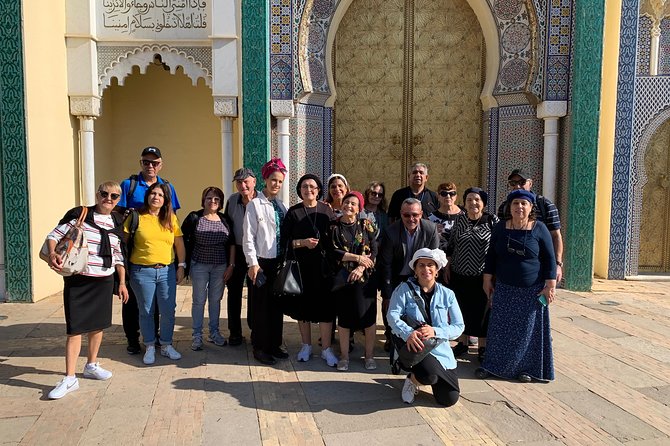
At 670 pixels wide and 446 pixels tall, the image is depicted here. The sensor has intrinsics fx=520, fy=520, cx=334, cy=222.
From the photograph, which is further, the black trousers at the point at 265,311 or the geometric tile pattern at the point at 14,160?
the geometric tile pattern at the point at 14,160

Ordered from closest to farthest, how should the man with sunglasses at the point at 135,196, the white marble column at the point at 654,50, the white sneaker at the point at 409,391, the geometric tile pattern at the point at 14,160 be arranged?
1. the white sneaker at the point at 409,391
2. the man with sunglasses at the point at 135,196
3. the geometric tile pattern at the point at 14,160
4. the white marble column at the point at 654,50

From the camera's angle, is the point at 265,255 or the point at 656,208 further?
the point at 656,208

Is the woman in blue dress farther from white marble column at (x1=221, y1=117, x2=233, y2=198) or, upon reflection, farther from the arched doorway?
the arched doorway

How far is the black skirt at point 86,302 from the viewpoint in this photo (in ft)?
10.6

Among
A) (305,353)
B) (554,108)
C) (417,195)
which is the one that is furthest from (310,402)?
(554,108)

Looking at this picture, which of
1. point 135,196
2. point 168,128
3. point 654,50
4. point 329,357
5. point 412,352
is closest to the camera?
point 412,352

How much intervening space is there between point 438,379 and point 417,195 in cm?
178

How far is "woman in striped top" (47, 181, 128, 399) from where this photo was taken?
10.6 feet

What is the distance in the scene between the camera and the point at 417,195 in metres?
4.41

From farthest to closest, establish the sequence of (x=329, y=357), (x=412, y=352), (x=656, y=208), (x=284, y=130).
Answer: (x=656, y=208)
(x=284, y=130)
(x=329, y=357)
(x=412, y=352)

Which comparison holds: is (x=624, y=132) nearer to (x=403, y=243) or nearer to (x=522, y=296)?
(x=522, y=296)

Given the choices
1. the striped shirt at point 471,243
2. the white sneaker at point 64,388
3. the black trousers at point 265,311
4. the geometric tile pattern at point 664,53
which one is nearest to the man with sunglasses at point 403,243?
the striped shirt at point 471,243

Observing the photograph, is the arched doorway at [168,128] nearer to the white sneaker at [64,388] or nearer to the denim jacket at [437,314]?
the white sneaker at [64,388]

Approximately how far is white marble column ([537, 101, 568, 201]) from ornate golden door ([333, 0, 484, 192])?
1030 millimetres
